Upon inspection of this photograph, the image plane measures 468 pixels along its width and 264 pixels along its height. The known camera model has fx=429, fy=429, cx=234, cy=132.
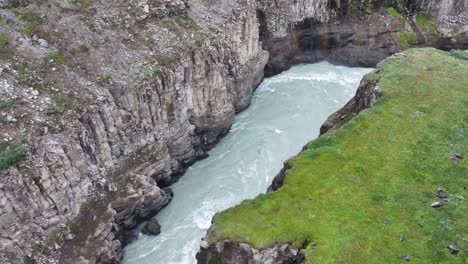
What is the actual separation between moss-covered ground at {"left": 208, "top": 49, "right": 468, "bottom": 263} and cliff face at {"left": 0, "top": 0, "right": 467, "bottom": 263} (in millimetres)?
9644

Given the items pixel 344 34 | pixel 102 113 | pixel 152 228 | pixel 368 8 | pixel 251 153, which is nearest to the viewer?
pixel 102 113

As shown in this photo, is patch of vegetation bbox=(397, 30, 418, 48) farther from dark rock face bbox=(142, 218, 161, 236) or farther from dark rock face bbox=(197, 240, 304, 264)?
dark rock face bbox=(197, 240, 304, 264)

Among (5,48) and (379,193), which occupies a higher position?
(5,48)

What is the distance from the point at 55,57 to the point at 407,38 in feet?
160

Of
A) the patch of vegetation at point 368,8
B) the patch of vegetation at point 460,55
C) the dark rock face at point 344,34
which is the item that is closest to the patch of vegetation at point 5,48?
the dark rock face at point 344,34

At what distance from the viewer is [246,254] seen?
26.5 m

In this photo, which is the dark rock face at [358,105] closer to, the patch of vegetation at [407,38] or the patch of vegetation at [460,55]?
the patch of vegetation at [460,55]

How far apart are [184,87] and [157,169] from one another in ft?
27.0

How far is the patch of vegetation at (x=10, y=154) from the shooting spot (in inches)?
1075

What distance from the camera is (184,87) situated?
40094mm

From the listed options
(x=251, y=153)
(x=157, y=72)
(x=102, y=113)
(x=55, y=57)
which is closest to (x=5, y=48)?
(x=55, y=57)

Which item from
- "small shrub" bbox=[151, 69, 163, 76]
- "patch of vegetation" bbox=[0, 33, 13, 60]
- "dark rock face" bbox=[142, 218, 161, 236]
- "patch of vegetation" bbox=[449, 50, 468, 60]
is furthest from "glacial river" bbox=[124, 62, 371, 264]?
"patch of vegetation" bbox=[0, 33, 13, 60]

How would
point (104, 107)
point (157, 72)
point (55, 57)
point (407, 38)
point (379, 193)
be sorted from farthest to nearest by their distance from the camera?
point (407, 38) → point (157, 72) → point (55, 57) → point (104, 107) → point (379, 193)

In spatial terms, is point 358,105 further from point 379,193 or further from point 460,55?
point 460,55
